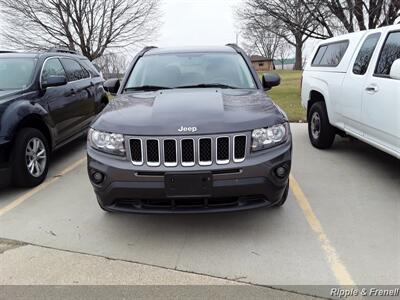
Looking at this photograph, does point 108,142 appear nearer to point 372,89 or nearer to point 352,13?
point 372,89

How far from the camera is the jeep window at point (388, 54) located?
4.80 metres

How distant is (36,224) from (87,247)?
2.67ft

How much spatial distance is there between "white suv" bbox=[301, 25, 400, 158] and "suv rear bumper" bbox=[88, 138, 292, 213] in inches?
67.4

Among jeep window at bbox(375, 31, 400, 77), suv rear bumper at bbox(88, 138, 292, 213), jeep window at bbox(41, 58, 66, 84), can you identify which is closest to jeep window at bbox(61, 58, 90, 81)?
jeep window at bbox(41, 58, 66, 84)

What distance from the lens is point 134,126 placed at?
3.46 meters

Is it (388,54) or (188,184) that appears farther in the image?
(388,54)

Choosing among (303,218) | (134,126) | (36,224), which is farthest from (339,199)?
(36,224)

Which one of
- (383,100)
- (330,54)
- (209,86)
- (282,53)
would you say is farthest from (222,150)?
(282,53)

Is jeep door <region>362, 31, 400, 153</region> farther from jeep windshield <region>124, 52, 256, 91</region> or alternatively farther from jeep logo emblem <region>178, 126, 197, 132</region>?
jeep logo emblem <region>178, 126, 197, 132</region>

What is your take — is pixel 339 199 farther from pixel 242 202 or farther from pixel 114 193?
pixel 114 193

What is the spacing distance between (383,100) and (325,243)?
6.42 feet

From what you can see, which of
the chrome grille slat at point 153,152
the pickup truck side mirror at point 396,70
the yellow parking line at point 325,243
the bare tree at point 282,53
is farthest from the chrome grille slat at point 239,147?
the bare tree at point 282,53

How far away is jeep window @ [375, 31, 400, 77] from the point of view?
4.80m

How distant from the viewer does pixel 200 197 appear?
132 inches
